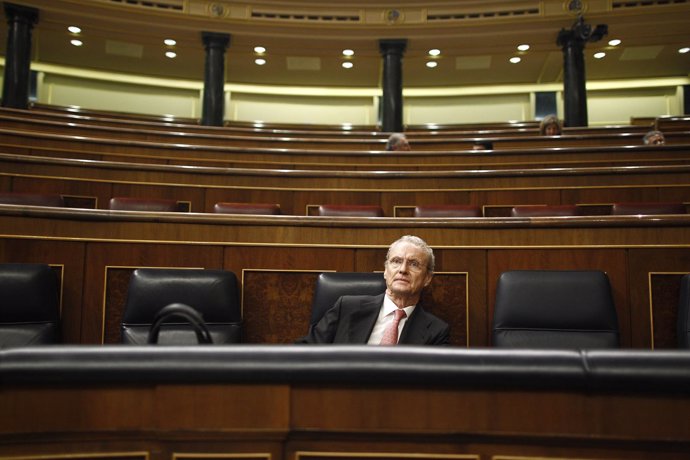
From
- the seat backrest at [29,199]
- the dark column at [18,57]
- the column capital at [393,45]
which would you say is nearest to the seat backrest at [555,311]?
the seat backrest at [29,199]

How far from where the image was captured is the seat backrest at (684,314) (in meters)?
1.16

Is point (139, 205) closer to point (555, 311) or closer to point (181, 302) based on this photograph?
point (181, 302)

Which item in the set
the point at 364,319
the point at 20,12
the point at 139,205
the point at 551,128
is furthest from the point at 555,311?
the point at 20,12

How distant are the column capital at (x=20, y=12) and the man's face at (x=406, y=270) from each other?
4746 millimetres

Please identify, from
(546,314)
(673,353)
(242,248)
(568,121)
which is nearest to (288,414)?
Result: (673,353)

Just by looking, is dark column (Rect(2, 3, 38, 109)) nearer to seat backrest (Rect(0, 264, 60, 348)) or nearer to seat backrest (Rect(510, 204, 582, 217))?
seat backrest (Rect(0, 264, 60, 348))

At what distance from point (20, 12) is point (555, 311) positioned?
508cm

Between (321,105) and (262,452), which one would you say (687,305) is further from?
(321,105)

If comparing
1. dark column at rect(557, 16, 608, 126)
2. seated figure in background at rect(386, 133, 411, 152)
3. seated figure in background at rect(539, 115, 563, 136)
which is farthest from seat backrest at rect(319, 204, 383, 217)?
dark column at rect(557, 16, 608, 126)

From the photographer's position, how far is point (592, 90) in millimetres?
6758

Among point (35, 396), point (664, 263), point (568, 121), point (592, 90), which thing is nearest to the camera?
point (35, 396)

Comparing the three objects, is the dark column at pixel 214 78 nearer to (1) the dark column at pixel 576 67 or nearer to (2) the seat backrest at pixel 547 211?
(1) the dark column at pixel 576 67

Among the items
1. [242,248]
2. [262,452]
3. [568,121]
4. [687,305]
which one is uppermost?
[568,121]

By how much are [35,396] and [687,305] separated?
1.23 meters
